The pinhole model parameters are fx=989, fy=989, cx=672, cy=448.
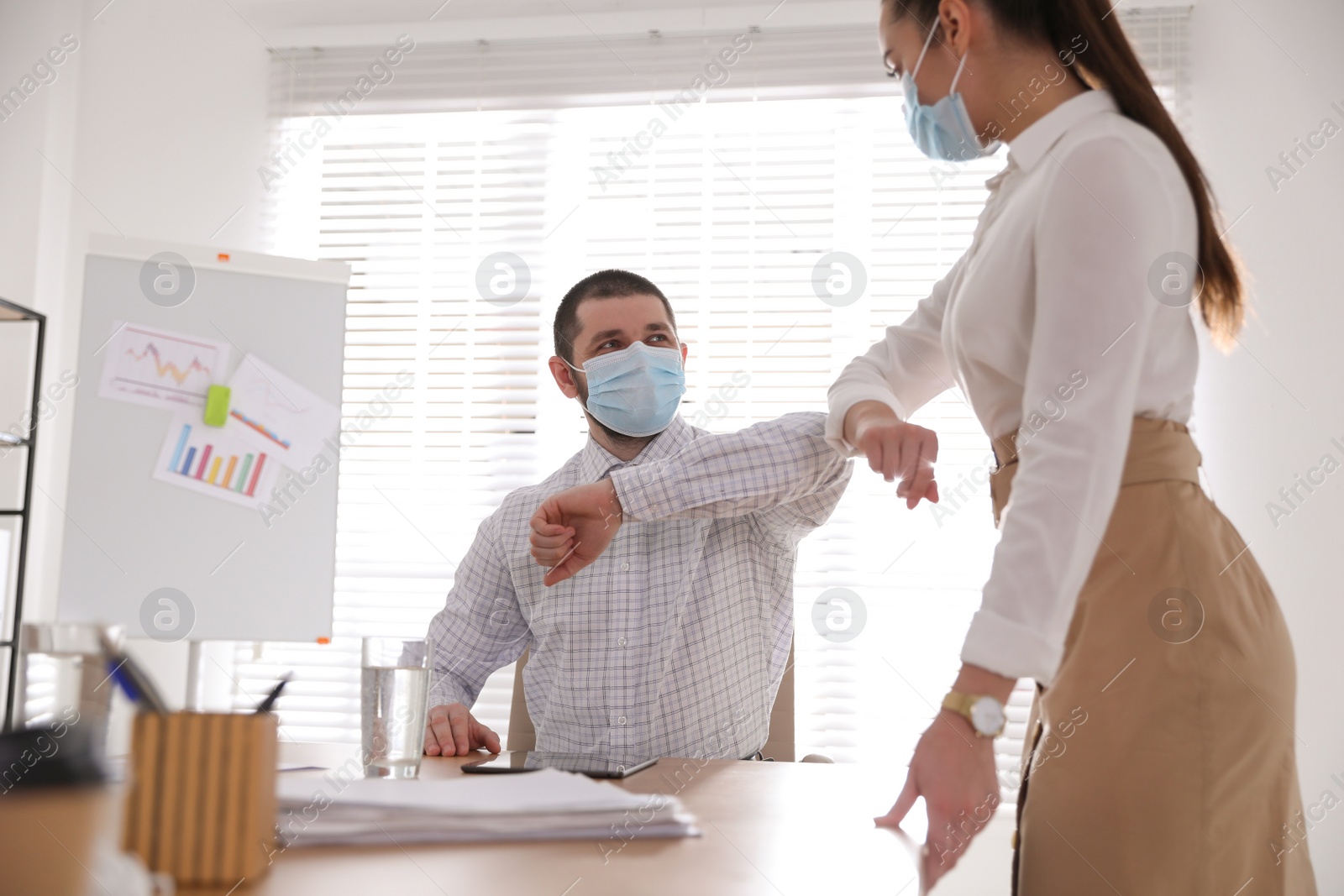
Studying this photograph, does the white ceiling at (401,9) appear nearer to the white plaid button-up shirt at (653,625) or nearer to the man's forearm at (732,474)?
the white plaid button-up shirt at (653,625)

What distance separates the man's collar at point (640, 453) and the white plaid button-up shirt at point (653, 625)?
18 millimetres

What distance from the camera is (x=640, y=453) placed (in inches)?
69.2

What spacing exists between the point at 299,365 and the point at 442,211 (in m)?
0.74

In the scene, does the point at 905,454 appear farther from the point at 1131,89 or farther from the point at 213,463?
the point at 213,463

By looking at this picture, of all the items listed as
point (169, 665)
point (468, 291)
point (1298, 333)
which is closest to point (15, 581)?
point (169, 665)

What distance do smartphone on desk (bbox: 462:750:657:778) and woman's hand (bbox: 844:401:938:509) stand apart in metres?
0.40

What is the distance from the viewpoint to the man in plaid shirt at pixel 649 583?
139 centimetres

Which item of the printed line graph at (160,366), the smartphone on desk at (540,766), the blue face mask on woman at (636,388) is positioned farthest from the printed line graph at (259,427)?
the smartphone on desk at (540,766)

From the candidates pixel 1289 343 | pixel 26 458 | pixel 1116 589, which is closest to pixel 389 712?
pixel 1116 589

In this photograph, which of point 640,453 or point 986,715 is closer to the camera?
point 986,715

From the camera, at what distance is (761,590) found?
1.65 metres

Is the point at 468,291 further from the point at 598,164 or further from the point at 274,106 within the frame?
the point at 274,106

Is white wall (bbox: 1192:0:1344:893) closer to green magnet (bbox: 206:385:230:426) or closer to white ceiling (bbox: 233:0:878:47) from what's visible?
white ceiling (bbox: 233:0:878:47)

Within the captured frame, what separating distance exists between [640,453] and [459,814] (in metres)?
1.09
